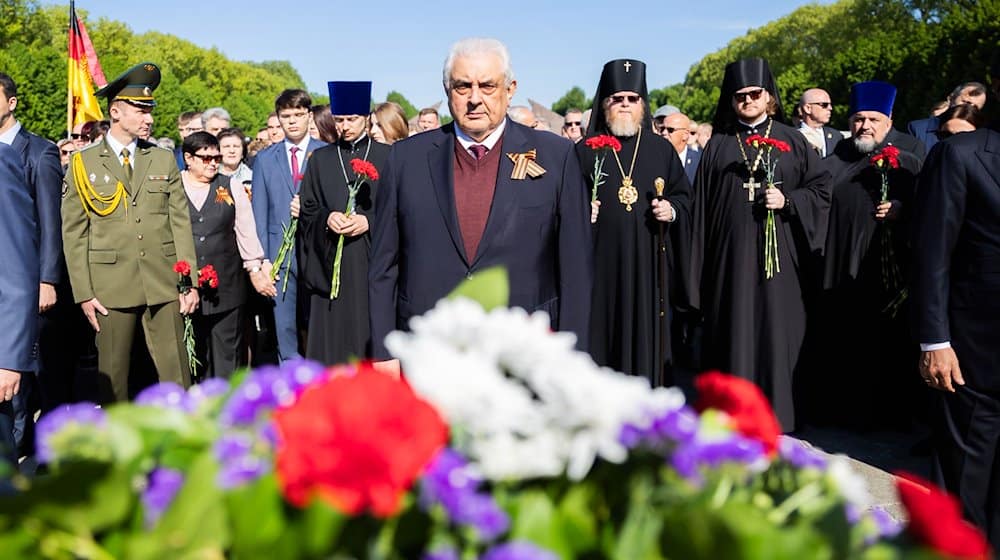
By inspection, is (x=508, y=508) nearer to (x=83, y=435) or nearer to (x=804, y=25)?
(x=83, y=435)

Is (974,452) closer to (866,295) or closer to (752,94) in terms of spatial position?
→ (866,295)

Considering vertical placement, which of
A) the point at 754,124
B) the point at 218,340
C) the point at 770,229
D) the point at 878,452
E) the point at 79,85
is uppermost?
the point at 79,85

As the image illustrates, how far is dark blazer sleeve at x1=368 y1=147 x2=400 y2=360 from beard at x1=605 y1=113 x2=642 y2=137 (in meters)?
3.32

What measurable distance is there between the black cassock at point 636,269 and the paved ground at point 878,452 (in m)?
1.35

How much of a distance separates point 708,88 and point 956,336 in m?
95.4

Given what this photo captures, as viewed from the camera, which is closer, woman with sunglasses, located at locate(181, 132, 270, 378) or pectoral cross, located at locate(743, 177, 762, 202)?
pectoral cross, located at locate(743, 177, 762, 202)

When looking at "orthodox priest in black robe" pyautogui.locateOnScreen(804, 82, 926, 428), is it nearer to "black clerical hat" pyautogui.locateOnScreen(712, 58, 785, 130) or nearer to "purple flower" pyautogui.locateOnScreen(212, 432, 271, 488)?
"black clerical hat" pyautogui.locateOnScreen(712, 58, 785, 130)

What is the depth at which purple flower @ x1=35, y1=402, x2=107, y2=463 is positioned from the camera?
1.07 meters

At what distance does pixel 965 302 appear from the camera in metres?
4.09

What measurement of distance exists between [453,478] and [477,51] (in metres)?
2.83

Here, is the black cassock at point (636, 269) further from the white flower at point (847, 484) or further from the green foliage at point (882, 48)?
the green foliage at point (882, 48)

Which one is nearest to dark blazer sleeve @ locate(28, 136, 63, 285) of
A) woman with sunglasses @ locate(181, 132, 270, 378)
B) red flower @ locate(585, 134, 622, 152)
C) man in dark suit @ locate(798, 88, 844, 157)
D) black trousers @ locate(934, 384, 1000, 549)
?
woman with sunglasses @ locate(181, 132, 270, 378)

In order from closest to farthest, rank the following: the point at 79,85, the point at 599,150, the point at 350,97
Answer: the point at 599,150 → the point at 350,97 → the point at 79,85

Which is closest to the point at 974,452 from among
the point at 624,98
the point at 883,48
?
the point at 624,98
